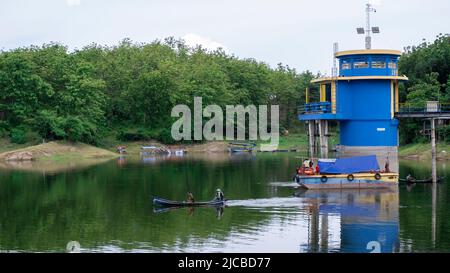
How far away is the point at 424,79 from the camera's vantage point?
110 metres

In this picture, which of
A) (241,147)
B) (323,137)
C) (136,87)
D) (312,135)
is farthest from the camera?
(136,87)

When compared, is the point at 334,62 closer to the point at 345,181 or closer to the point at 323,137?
the point at 323,137

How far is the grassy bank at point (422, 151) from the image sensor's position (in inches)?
3688

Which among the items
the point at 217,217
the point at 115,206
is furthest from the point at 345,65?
the point at 115,206

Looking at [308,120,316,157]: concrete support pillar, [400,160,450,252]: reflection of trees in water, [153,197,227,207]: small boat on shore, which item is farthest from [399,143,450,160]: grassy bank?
[153,197,227,207]: small boat on shore

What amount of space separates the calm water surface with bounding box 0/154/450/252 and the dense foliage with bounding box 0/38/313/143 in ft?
128

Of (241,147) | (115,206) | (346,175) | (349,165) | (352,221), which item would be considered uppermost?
(349,165)

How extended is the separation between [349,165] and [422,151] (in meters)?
41.3

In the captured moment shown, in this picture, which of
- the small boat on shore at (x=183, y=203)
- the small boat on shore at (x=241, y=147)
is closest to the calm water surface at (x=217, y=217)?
the small boat on shore at (x=183, y=203)

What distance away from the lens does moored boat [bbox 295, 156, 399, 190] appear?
60.4 metres

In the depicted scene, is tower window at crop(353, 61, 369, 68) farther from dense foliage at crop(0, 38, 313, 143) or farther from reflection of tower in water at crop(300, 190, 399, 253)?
dense foliage at crop(0, 38, 313, 143)

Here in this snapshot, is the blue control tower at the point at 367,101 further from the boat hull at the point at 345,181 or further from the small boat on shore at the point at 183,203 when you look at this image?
the small boat on shore at the point at 183,203
